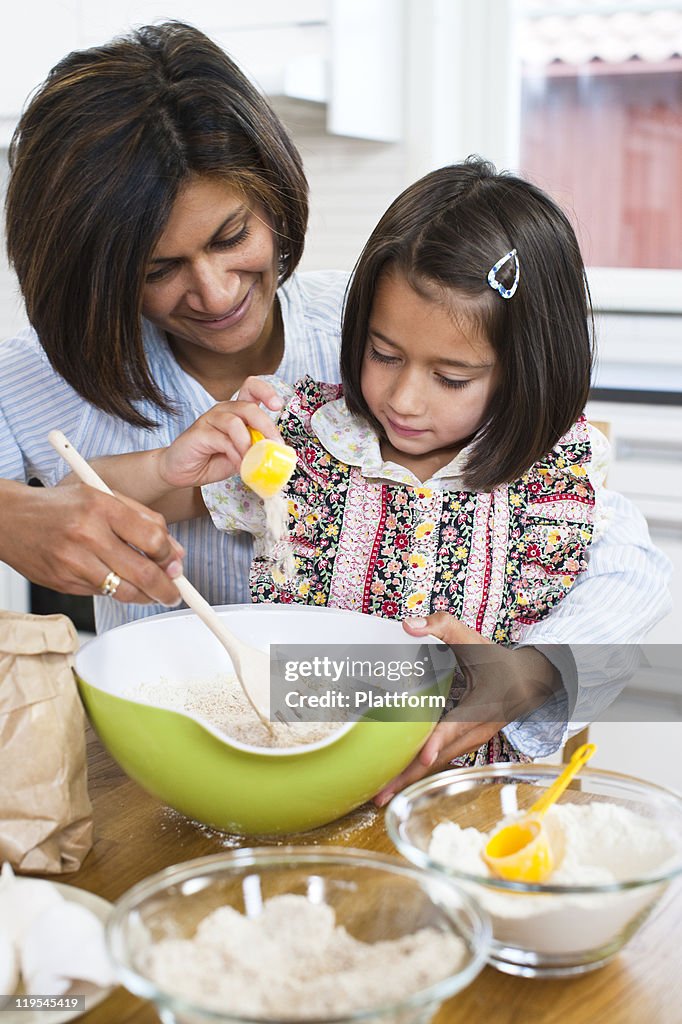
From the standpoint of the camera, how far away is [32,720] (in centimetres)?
88

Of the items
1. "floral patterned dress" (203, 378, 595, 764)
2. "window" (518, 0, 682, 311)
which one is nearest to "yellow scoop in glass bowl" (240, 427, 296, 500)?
"floral patterned dress" (203, 378, 595, 764)

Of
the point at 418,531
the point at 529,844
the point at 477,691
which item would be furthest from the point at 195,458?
the point at 529,844

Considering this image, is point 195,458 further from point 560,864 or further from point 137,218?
point 560,864

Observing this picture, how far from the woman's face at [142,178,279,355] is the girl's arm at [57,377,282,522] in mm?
105

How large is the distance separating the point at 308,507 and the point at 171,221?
41cm

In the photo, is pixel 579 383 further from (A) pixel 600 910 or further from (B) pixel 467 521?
(A) pixel 600 910

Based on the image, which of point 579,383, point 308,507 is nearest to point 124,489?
point 308,507

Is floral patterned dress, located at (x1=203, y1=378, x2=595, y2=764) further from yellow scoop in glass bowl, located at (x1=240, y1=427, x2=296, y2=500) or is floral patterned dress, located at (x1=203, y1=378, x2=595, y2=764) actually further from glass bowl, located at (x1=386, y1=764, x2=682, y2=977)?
glass bowl, located at (x1=386, y1=764, x2=682, y2=977)

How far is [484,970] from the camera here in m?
0.76

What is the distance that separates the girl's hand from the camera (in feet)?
3.95

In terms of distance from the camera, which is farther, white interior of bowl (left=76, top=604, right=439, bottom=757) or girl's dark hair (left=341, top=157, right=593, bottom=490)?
girl's dark hair (left=341, top=157, right=593, bottom=490)

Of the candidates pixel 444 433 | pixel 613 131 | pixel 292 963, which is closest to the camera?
pixel 292 963

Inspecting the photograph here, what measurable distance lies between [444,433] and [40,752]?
65cm

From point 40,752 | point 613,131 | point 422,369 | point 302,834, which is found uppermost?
point 613,131
